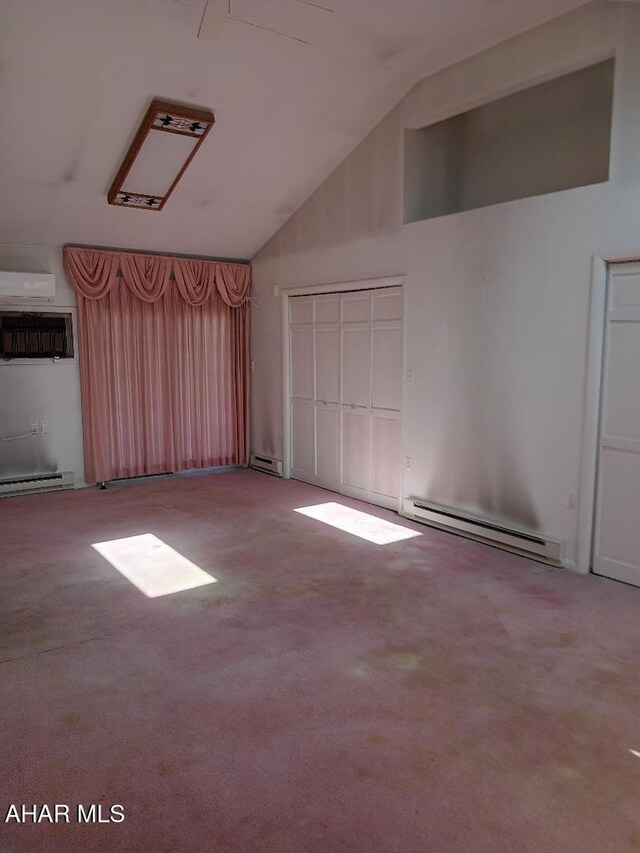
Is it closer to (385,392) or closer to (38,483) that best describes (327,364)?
(385,392)

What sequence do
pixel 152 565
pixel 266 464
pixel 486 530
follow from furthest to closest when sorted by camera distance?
pixel 266 464
pixel 486 530
pixel 152 565

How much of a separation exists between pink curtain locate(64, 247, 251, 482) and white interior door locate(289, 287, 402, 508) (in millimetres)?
884

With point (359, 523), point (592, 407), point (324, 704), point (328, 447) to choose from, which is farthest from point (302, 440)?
point (324, 704)

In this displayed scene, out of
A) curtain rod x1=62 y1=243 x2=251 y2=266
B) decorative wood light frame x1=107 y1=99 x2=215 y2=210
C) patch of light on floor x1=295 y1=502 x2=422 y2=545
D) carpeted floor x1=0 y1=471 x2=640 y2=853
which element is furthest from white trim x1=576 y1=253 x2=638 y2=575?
curtain rod x1=62 y1=243 x2=251 y2=266

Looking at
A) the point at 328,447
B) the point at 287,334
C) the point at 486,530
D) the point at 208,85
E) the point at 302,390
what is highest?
the point at 208,85

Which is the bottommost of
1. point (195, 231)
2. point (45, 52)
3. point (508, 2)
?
point (195, 231)

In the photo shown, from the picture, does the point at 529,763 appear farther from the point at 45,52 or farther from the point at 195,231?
the point at 195,231

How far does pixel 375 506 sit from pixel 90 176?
3771mm

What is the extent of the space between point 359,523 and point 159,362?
2982mm

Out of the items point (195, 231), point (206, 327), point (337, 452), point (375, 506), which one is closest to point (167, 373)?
point (206, 327)

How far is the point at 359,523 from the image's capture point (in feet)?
17.2

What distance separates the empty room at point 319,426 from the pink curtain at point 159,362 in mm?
36

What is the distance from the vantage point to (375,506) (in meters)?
5.82

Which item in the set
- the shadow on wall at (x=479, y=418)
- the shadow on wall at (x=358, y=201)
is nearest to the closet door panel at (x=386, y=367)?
the shadow on wall at (x=479, y=418)
